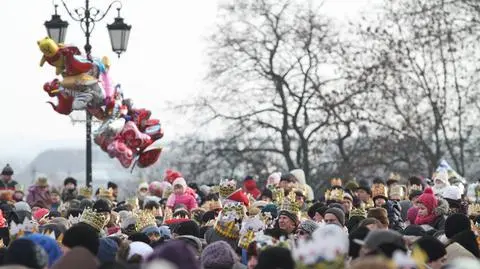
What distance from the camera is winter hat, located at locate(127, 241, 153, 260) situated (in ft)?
40.9

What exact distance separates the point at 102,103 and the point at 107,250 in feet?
38.6

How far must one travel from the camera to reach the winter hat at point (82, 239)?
1127 cm

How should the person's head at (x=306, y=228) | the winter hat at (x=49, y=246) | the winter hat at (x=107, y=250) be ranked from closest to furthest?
the winter hat at (x=49, y=246), the winter hat at (x=107, y=250), the person's head at (x=306, y=228)

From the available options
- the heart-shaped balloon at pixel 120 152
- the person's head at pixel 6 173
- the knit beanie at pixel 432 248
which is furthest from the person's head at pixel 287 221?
the person's head at pixel 6 173

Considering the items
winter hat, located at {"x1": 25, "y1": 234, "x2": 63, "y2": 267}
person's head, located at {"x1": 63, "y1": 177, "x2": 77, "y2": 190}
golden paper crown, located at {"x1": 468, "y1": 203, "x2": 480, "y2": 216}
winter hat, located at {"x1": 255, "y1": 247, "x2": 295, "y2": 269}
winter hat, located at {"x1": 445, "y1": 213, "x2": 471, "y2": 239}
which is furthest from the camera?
person's head, located at {"x1": 63, "y1": 177, "x2": 77, "y2": 190}

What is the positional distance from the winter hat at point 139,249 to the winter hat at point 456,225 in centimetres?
298

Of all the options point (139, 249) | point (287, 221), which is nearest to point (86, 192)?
point (287, 221)

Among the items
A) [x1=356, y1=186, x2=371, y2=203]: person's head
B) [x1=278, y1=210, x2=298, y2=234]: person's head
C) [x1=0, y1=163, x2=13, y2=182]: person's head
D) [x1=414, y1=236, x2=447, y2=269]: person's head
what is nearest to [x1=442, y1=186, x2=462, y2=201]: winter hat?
[x1=356, y1=186, x2=371, y2=203]: person's head

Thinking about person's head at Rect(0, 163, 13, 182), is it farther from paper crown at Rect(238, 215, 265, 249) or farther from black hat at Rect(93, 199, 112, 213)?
paper crown at Rect(238, 215, 265, 249)

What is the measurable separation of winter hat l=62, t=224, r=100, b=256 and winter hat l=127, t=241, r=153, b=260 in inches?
38.4

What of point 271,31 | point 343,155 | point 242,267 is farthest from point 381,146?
point 242,267

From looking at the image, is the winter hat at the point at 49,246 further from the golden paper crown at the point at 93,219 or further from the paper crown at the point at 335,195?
the paper crown at the point at 335,195

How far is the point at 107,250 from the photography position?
522 inches

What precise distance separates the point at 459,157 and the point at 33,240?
3050 cm
